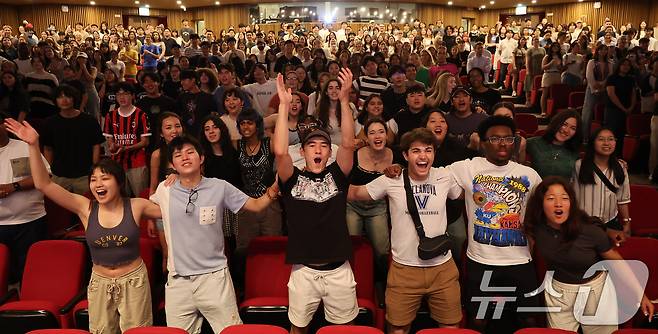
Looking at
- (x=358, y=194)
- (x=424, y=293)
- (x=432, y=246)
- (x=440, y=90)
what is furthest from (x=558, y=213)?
(x=440, y=90)

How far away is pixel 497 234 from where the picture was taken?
2.94 metres

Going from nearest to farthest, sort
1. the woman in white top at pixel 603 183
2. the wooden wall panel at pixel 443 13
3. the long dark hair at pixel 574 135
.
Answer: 1. the woman in white top at pixel 603 183
2. the long dark hair at pixel 574 135
3. the wooden wall panel at pixel 443 13

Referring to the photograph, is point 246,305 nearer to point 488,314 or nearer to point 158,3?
point 488,314

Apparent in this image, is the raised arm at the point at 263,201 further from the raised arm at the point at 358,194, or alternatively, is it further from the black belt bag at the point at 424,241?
the black belt bag at the point at 424,241

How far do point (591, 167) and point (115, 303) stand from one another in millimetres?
2992

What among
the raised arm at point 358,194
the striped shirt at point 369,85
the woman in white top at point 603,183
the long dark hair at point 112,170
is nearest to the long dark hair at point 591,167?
the woman in white top at point 603,183

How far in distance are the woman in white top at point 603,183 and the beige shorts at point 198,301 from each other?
234 cm

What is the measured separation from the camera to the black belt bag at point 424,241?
9.23 ft

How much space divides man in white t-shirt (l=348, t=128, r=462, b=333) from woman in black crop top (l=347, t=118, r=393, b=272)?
68 centimetres

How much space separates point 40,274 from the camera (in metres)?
3.36

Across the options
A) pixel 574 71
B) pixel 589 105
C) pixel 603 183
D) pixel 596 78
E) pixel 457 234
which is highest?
pixel 574 71

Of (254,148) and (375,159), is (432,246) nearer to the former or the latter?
(375,159)

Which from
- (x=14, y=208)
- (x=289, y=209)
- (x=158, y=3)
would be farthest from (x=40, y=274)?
(x=158, y=3)

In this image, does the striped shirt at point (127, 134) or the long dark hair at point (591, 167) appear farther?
the striped shirt at point (127, 134)
